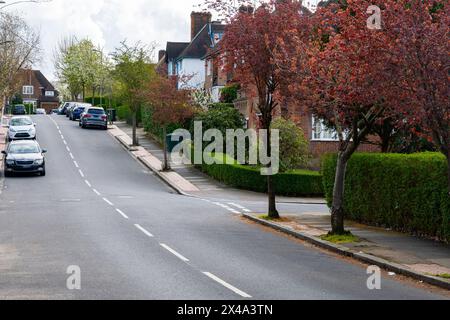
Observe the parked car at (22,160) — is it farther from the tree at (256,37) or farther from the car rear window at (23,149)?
the tree at (256,37)

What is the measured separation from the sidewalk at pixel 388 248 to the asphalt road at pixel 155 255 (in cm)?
50

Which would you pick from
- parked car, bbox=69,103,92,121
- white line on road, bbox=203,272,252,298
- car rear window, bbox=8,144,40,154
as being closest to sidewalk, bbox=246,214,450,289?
white line on road, bbox=203,272,252,298

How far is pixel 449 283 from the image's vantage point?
1245 centimetres

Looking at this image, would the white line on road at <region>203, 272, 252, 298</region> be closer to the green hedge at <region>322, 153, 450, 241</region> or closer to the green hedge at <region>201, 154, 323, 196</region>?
the green hedge at <region>322, 153, 450, 241</region>

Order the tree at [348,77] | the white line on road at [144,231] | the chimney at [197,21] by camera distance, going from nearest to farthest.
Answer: the tree at [348,77] < the white line on road at [144,231] < the chimney at [197,21]

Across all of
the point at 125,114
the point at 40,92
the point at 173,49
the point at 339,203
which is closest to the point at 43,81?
the point at 40,92

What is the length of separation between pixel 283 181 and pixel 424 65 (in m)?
21.8

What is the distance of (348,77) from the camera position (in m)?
16.0

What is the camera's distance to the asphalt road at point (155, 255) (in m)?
11.5

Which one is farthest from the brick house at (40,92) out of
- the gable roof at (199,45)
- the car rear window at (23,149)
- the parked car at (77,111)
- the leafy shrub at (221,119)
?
the car rear window at (23,149)

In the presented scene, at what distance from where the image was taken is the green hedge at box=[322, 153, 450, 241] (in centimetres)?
1753

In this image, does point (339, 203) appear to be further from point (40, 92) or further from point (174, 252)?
point (40, 92)
